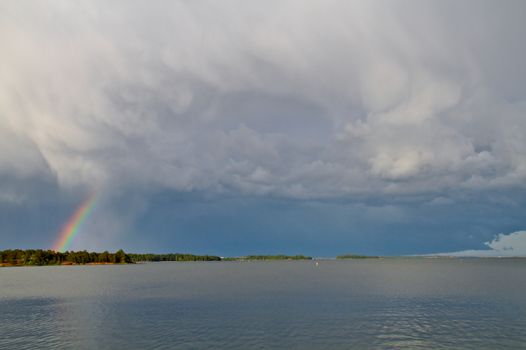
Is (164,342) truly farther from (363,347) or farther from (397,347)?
(397,347)

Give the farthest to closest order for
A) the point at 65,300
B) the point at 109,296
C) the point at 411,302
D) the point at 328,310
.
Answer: the point at 109,296
the point at 65,300
the point at 411,302
the point at 328,310

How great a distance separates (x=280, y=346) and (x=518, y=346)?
29.7m

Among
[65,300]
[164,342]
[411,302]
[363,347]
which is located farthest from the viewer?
[65,300]

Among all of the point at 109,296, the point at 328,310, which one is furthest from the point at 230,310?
the point at 109,296

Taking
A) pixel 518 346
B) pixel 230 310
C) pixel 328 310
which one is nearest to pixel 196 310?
pixel 230 310

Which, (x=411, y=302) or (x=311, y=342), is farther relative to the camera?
(x=411, y=302)

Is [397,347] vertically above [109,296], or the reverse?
[109,296]

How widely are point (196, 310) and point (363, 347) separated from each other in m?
41.1

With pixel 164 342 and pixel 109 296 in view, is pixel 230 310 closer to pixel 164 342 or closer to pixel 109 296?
pixel 164 342

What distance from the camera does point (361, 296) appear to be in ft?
342

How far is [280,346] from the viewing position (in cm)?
5156

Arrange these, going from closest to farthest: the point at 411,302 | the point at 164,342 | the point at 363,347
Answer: the point at 363,347
the point at 164,342
the point at 411,302

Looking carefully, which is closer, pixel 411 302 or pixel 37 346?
pixel 37 346

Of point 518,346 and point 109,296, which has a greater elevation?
point 109,296
